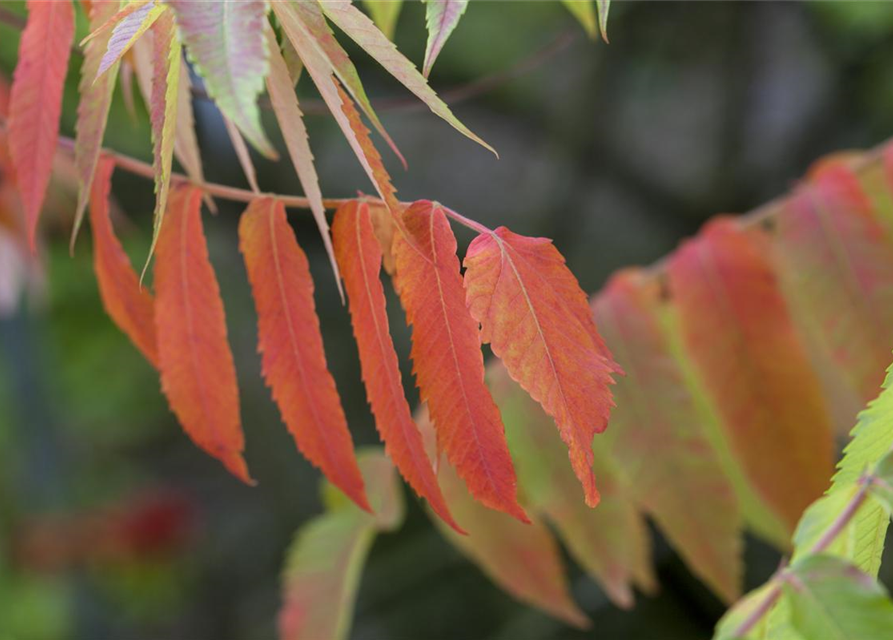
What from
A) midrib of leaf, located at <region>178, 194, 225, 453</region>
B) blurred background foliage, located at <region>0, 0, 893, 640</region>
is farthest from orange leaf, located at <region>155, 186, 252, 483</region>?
blurred background foliage, located at <region>0, 0, 893, 640</region>

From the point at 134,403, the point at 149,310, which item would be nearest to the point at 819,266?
the point at 149,310

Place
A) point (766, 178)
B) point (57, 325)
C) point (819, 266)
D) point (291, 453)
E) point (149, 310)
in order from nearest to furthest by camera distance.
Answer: point (149, 310) → point (819, 266) → point (766, 178) → point (291, 453) → point (57, 325)

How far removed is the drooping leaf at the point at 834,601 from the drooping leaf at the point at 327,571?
1.52 ft

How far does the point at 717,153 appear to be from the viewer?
2.55 m

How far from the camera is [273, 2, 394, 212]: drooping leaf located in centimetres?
33

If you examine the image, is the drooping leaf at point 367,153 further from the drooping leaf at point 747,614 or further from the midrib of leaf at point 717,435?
the midrib of leaf at point 717,435

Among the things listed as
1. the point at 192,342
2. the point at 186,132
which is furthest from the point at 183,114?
the point at 192,342

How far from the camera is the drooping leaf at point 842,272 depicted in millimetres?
595

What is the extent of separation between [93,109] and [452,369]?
0.22 metres

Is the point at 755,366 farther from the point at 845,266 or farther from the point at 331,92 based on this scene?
the point at 331,92

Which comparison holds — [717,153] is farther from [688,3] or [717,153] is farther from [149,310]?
[149,310]

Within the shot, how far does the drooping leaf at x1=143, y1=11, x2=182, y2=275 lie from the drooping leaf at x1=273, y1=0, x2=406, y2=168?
0.16 feet

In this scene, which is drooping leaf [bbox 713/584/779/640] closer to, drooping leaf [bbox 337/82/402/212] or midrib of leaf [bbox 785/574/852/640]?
midrib of leaf [bbox 785/574/852/640]

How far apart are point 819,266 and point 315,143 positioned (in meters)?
2.07
